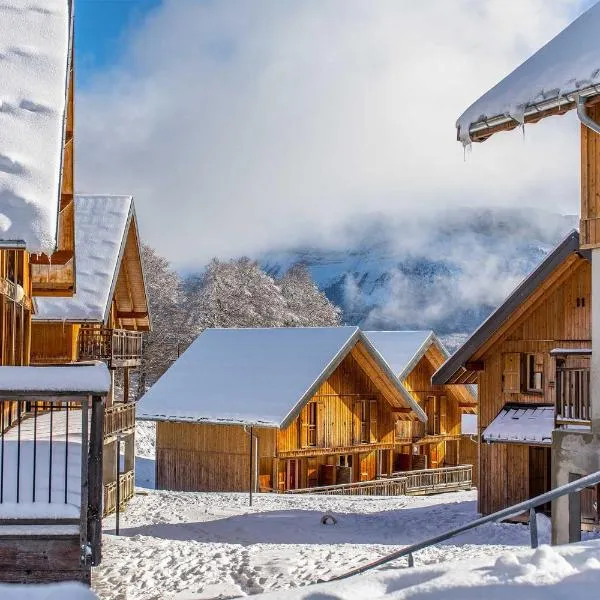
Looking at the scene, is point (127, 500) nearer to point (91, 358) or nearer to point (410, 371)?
point (91, 358)

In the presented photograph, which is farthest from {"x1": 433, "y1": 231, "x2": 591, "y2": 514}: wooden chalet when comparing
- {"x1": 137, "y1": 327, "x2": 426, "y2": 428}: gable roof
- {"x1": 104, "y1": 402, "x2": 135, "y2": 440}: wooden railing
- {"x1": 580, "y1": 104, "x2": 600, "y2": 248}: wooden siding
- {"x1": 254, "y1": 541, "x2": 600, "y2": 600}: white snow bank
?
{"x1": 254, "y1": 541, "x2": 600, "y2": 600}: white snow bank

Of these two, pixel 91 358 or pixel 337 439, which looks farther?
pixel 337 439

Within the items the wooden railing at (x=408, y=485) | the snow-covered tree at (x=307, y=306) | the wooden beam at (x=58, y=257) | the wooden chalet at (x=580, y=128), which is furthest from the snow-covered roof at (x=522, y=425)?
the snow-covered tree at (x=307, y=306)

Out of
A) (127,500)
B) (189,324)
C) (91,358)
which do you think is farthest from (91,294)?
(189,324)

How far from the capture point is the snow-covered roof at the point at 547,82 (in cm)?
1338

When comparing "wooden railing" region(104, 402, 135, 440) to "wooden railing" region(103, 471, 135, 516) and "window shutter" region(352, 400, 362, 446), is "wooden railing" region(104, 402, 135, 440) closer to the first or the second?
A: "wooden railing" region(103, 471, 135, 516)

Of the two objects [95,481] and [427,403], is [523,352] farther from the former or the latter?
[95,481]

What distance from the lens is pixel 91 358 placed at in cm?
2831

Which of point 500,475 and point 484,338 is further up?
point 484,338

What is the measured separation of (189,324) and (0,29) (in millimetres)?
49917

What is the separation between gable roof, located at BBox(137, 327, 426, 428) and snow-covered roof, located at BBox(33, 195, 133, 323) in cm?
784

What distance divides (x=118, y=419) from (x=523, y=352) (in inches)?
455

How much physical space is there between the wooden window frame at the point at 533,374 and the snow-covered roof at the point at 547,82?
37.2ft

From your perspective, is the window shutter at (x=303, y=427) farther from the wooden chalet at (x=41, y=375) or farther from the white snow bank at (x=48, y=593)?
the white snow bank at (x=48, y=593)
